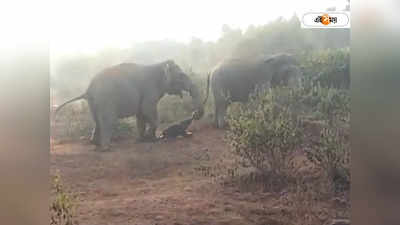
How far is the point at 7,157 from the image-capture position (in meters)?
2.73

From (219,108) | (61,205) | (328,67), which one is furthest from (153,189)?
(328,67)

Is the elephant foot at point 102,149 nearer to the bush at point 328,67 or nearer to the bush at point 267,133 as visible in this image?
the bush at point 267,133

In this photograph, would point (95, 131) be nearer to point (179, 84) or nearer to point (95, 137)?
point (95, 137)

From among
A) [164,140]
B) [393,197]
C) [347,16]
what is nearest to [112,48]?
[164,140]

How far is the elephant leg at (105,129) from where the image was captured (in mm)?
2838

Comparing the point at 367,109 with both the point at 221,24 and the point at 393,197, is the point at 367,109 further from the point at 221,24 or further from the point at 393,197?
the point at 221,24

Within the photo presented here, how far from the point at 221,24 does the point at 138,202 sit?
1.29m

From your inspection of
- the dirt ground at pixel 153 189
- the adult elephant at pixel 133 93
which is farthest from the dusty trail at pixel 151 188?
the adult elephant at pixel 133 93

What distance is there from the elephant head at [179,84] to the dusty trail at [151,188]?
27cm

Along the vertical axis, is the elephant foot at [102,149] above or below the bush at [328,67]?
below

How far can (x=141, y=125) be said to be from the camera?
289 centimetres

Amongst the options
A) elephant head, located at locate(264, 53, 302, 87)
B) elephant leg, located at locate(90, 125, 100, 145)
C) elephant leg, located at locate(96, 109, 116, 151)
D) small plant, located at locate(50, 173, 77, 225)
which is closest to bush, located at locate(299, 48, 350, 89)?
elephant head, located at locate(264, 53, 302, 87)

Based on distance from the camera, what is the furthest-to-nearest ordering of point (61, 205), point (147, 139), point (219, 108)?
point (219, 108) → point (147, 139) → point (61, 205)

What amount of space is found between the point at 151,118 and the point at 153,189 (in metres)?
0.46
